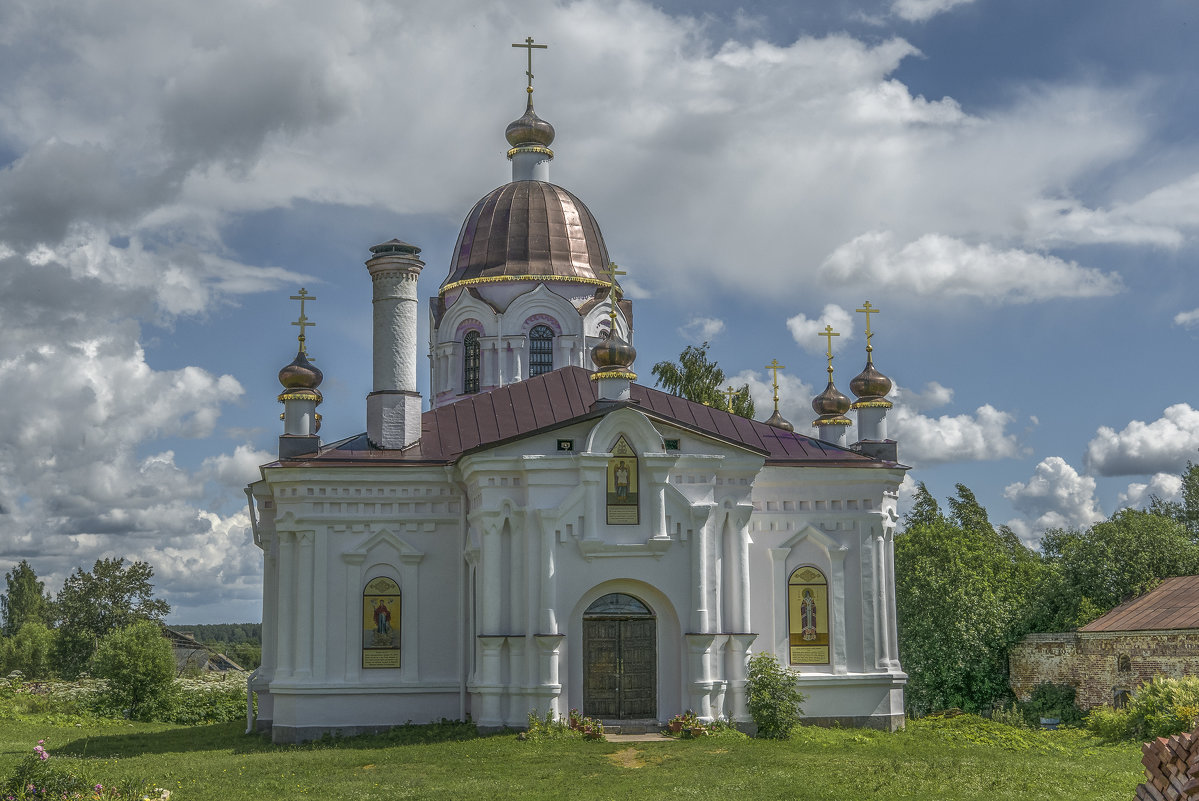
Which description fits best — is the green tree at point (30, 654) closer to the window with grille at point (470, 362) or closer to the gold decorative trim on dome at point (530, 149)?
the window with grille at point (470, 362)

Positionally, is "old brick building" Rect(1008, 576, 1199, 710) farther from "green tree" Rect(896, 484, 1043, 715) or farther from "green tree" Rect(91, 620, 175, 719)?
"green tree" Rect(91, 620, 175, 719)

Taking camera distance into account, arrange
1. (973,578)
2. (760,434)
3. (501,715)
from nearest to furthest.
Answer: (501,715), (760,434), (973,578)

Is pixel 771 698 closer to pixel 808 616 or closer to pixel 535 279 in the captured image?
pixel 808 616

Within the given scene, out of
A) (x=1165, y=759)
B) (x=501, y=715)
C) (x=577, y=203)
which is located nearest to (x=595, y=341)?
(x=577, y=203)

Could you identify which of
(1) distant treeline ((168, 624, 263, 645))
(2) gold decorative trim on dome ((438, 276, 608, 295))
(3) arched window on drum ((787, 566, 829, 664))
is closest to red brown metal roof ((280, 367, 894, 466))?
(3) arched window on drum ((787, 566, 829, 664))

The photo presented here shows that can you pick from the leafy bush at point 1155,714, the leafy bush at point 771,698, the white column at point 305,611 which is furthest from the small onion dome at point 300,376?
the leafy bush at point 1155,714

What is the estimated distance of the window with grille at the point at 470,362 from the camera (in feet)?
85.8

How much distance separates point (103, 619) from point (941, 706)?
108ft

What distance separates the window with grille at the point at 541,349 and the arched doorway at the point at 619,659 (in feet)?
26.9

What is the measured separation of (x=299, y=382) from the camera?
2073 cm

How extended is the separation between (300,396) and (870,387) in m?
9.42

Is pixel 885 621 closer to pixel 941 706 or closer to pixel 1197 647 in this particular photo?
pixel 1197 647

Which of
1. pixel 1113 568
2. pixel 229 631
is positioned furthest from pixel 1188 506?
pixel 229 631

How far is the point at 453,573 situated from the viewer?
20047 millimetres
